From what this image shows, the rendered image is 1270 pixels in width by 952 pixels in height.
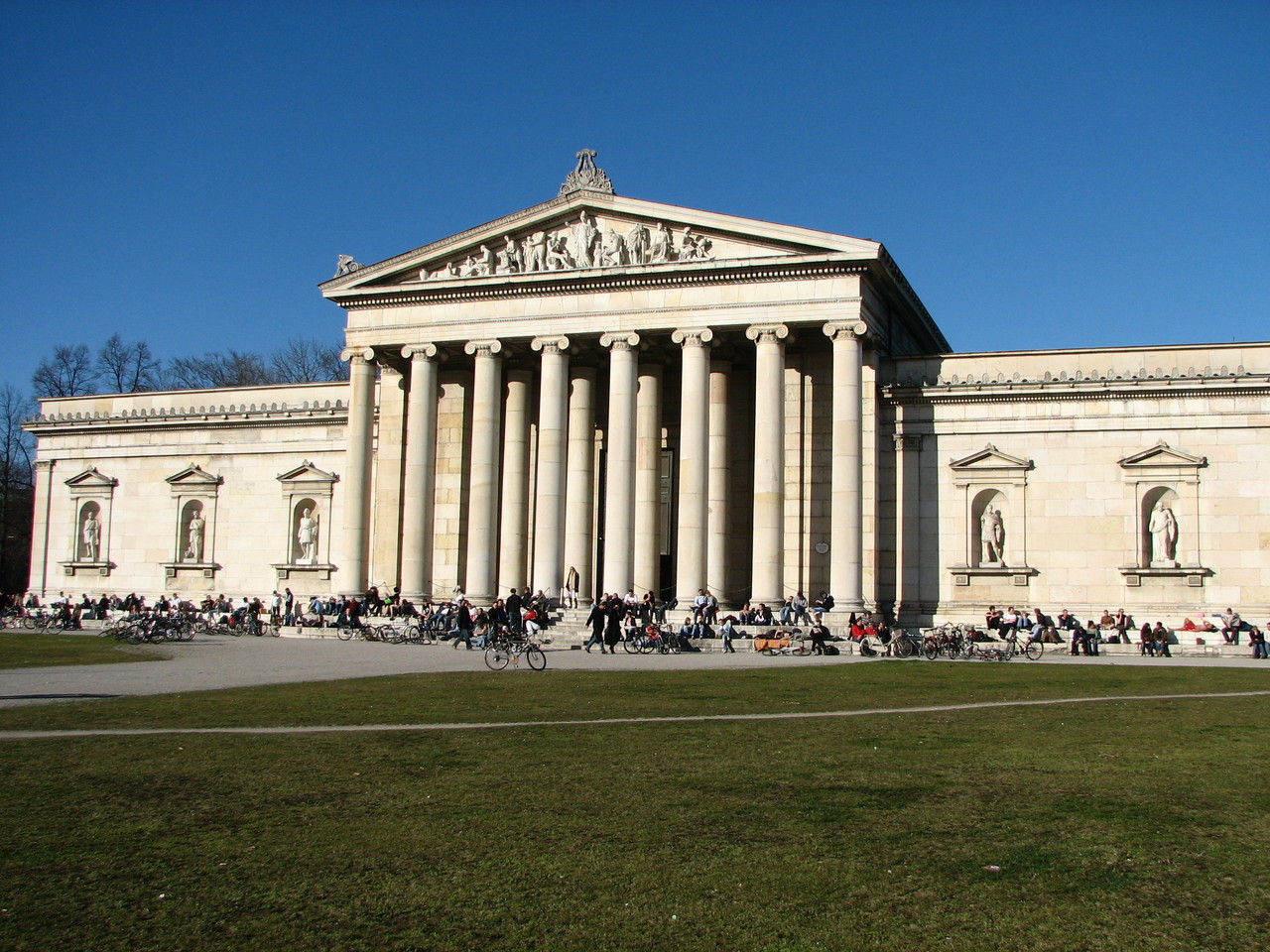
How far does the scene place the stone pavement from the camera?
26.2 m

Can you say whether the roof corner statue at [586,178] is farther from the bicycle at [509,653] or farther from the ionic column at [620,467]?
the bicycle at [509,653]

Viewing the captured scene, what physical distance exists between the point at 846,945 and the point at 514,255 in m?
44.7

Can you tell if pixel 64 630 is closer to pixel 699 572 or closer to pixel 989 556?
pixel 699 572

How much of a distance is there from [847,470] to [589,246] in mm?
14562

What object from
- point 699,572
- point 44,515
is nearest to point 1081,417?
point 699,572

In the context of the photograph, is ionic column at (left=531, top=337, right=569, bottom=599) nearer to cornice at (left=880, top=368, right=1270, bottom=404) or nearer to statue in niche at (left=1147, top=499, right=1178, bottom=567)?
cornice at (left=880, top=368, right=1270, bottom=404)

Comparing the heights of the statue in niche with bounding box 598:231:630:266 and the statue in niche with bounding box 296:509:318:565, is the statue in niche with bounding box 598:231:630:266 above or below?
above

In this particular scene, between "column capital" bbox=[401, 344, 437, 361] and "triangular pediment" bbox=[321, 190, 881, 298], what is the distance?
2713mm

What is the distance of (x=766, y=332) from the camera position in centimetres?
4750

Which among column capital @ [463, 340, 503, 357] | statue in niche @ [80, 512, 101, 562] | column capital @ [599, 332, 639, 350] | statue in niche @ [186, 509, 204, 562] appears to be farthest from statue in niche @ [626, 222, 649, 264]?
statue in niche @ [80, 512, 101, 562]

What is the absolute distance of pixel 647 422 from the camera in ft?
168

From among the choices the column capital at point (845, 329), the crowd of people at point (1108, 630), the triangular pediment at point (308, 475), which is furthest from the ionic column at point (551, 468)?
the crowd of people at point (1108, 630)

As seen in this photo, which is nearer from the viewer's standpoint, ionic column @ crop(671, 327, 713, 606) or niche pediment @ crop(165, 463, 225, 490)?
ionic column @ crop(671, 327, 713, 606)

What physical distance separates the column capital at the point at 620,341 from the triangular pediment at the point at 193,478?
24509 millimetres
